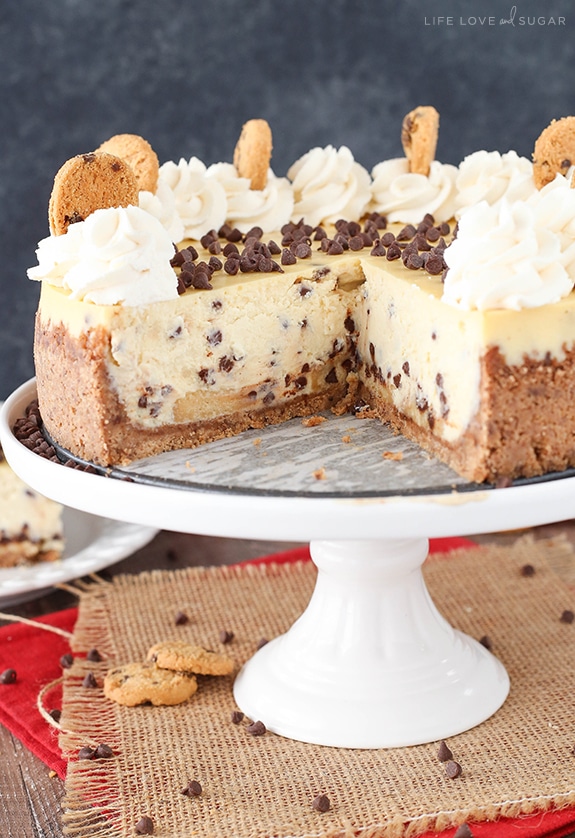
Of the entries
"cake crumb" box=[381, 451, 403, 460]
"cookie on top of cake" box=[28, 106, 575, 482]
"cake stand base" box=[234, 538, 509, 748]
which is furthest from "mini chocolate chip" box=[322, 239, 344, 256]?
"cake stand base" box=[234, 538, 509, 748]

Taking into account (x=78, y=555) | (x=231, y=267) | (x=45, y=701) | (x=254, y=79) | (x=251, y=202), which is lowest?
(x=45, y=701)

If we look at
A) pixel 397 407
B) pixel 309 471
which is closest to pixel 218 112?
pixel 397 407

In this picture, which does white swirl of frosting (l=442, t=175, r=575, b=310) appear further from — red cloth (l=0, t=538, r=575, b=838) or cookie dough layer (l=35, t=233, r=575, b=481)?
red cloth (l=0, t=538, r=575, b=838)

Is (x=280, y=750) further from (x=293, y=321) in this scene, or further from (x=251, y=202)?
(x=251, y=202)

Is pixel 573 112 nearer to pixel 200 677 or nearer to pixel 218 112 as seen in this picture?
pixel 218 112

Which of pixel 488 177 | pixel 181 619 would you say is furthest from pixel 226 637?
pixel 488 177

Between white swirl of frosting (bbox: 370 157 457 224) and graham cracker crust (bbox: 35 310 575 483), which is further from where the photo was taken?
white swirl of frosting (bbox: 370 157 457 224)
